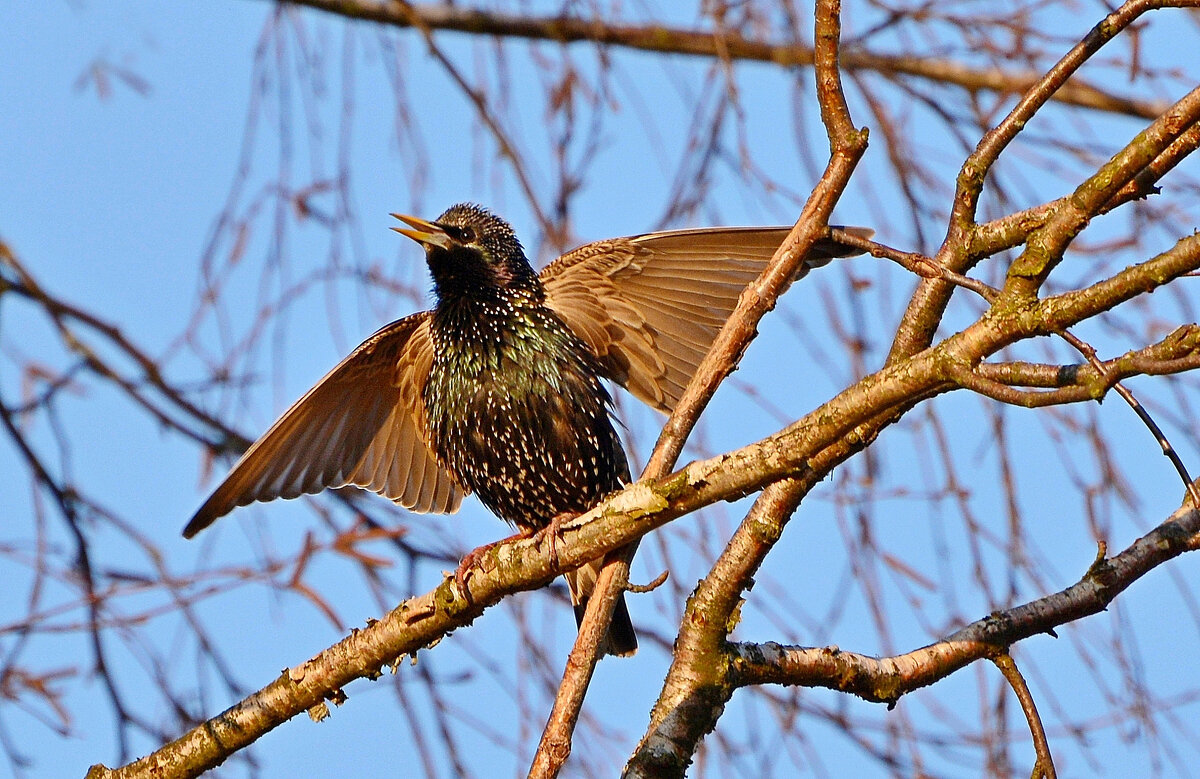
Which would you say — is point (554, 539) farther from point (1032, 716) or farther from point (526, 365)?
point (526, 365)

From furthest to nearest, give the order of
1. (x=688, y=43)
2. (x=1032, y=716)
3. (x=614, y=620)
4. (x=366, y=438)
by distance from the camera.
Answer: (x=688, y=43)
(x=366, y=438)
(x=614, y=620)
(x=1032, y=716)

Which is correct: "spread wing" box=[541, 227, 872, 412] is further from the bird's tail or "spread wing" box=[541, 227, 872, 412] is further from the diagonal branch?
the diagonal branch

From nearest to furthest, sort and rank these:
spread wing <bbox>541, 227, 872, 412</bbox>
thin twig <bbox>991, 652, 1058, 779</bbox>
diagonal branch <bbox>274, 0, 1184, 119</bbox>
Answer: thin twig <bbox>991, 652, 1058, 779</bbox>, spread wing <bbox>541, 227, 872, 412</bbox>, diagonal branch <bbox>274, 0, 1184, 119</bbox>

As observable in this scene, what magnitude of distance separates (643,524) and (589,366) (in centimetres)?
197

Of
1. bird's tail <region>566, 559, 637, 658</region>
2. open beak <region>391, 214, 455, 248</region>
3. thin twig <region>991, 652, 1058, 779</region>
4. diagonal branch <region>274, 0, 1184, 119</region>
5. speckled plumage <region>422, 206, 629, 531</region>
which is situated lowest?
thin twig <region>991, 652, 1058, 779</region>

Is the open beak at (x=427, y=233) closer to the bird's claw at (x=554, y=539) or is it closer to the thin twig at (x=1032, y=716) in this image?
the bird's claw at (x=554, y=539)

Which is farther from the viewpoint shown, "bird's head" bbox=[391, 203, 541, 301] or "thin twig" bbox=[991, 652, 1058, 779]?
"bird's head" bbox=[391, 203, 541, 301]

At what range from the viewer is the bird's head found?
4.53 meters

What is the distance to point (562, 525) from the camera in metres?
2.74

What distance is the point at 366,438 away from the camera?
4.87 meters

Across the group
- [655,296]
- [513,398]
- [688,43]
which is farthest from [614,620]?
[688,43]

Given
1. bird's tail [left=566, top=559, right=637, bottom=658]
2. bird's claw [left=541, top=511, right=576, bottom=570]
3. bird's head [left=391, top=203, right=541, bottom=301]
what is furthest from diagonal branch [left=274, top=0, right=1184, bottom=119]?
bird's claw [left=541, top=511, right=576, bottom=570]

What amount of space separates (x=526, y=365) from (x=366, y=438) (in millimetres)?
810

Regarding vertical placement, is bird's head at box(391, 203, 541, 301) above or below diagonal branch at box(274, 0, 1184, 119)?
below
